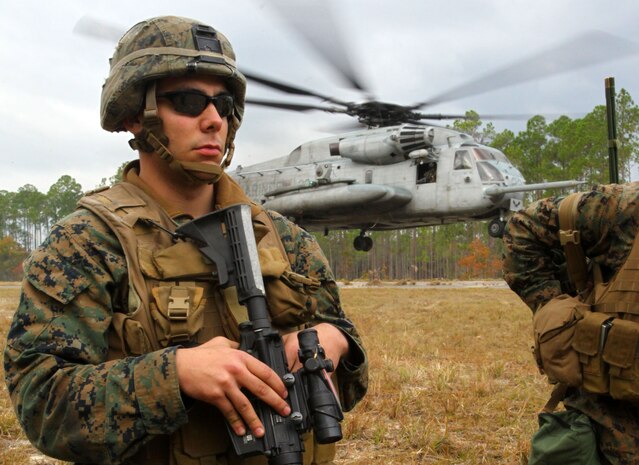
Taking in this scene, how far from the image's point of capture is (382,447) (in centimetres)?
378

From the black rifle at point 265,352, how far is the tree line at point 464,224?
14.7 meters

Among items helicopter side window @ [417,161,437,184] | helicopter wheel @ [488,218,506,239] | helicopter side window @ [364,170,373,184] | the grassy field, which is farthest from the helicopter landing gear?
the grassy field

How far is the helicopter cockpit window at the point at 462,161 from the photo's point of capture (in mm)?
15164

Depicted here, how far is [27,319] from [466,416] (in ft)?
11.7

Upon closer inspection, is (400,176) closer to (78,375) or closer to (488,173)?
(488,173)

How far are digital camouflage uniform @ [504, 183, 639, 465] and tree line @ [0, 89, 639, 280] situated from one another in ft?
45.6

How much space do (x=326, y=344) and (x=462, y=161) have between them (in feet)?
46.7

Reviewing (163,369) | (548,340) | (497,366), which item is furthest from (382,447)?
(163,369)

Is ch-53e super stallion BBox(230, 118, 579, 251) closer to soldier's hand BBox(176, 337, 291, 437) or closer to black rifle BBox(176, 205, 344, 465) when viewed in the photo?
black rifle BBox(176, 205, 344, 465)

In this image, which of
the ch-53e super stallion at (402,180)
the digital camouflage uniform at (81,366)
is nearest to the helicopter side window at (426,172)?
the ch-53e super stallion at (402,180)

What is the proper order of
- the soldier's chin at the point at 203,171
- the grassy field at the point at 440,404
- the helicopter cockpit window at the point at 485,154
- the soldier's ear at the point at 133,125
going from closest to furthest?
the soldier's chin at the point at 203,171 → the soldier's ear at the point at 133,125 → the grassy field at the point at 440,404 → the helicopter cockpit window at the point at 485,154

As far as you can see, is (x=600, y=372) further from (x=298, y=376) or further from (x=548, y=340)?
(x=298, y=376)

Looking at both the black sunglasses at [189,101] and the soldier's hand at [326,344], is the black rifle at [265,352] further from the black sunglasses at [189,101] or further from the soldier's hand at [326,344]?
the black sunglasses at [189,101]

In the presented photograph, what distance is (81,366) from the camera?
50.5 inches
